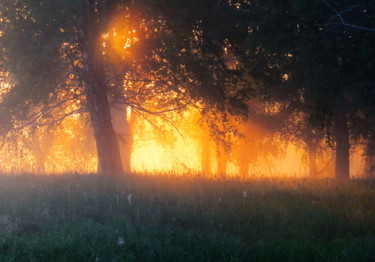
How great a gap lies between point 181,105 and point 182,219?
6.91 meters

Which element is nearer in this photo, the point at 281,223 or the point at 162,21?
the point at 281,223

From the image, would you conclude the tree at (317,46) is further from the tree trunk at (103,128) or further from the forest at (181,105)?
the tree trunk at (103,128)

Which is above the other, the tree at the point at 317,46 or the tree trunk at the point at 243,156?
the tree at the point at 317,46

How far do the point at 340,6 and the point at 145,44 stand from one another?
6.30 meters

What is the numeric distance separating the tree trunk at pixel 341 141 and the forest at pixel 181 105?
77 millimetres

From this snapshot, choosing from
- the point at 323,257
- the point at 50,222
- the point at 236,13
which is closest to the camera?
the point at 323,257

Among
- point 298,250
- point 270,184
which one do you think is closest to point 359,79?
point 270,184

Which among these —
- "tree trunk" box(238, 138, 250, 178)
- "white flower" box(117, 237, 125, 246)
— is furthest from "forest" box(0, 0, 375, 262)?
"tree trunk" box(238, 138, 250, 178)

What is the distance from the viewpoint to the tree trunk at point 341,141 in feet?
56.0

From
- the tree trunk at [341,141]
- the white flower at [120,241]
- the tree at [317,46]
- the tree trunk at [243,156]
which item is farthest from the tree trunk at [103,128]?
the tree trunk at [243,156]

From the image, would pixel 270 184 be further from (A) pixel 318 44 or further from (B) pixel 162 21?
(B) pixel 162 21

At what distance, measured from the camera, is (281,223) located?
388 inches

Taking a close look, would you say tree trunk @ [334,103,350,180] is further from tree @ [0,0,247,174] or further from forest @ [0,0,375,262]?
tree @ [0,0,247,174]

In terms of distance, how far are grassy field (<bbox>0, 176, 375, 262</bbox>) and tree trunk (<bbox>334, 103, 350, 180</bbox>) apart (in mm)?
4463
